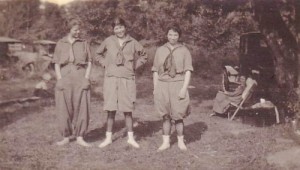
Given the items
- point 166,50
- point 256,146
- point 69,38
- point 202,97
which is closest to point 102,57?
point 69,38

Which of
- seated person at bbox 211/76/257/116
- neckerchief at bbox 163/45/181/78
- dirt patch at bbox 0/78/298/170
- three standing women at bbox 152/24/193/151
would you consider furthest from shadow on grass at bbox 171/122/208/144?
neckerchief at bbox 163/45/181/78

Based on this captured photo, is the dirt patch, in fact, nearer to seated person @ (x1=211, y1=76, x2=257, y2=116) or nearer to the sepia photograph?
the sepia photograph

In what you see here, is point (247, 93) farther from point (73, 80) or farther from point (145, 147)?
point (73, 80)

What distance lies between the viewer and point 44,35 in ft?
91.3

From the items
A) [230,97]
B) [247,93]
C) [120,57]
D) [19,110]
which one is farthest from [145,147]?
[19,110]

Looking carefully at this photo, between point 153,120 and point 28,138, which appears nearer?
Result: point 28,138

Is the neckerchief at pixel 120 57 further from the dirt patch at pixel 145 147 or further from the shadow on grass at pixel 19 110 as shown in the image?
the shadow on grass at pixel 19 110

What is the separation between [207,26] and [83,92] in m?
13.6

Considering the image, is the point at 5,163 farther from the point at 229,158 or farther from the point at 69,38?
the point at 229,158

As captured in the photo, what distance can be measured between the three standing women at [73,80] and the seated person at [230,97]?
3615 millimetres

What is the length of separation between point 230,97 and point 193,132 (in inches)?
73.8

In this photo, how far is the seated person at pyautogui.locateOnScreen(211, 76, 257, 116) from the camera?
314 inches

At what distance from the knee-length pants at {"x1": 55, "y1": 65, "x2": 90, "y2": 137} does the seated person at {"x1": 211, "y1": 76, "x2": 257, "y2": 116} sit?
3627 millimetres

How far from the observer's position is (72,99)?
17.8 feet
